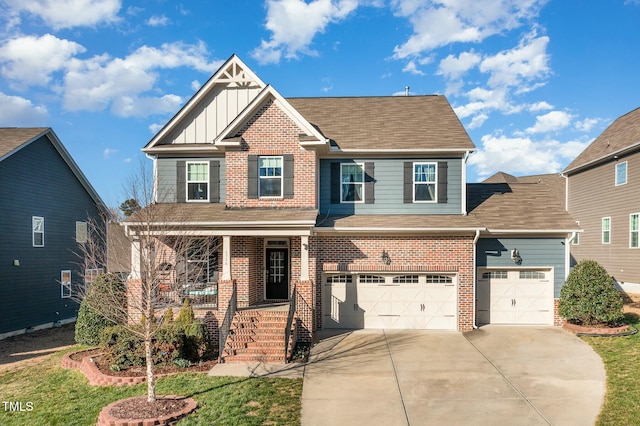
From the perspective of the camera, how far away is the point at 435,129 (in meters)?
16.8

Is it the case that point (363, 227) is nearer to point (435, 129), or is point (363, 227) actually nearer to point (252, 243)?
point (252, 243)

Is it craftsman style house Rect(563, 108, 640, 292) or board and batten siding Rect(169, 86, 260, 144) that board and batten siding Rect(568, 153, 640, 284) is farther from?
board and batten siding Rect(169, 86, 260, 144)

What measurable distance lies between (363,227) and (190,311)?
5963 millimetres

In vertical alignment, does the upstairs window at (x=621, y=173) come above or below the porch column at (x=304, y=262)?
above

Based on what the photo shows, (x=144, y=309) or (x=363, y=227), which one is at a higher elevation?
(x=363, y=227)

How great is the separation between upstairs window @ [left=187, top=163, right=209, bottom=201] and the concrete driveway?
271 inches

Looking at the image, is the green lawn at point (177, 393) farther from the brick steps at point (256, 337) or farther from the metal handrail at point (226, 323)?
the brick steps at point (256, 337)

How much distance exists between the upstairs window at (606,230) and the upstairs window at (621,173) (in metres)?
2.04

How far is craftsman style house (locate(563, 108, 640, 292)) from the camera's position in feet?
68.9

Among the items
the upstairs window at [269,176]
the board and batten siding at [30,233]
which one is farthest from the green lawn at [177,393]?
the board and batten siding at [30,233]

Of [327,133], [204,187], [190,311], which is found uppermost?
[327,133]

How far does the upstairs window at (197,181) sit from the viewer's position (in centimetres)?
1631

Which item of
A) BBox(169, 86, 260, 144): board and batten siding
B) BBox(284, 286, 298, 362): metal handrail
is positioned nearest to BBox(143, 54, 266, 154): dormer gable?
BBox(169, 86, 260, 144): board and batten siding

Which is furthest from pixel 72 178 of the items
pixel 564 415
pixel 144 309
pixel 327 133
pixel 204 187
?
pixel 564 415
